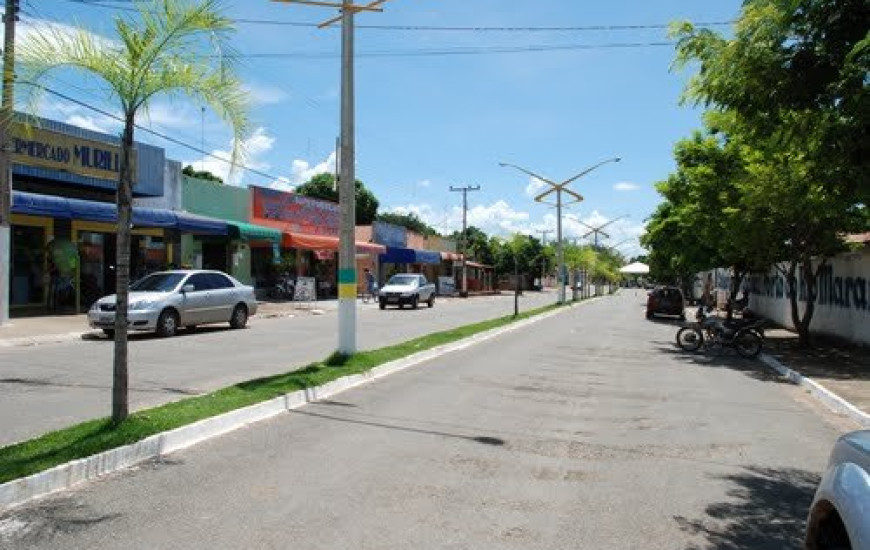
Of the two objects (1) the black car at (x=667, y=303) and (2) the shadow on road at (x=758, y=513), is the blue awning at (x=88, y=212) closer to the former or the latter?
(2) the shadow on road at (x=758, y=513)

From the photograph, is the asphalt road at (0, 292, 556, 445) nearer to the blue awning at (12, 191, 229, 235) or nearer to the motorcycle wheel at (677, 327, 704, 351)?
the blue awning at (12, 191, 229, 235)

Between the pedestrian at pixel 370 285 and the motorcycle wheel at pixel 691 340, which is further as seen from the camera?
the pedestrian at pixel 370 285

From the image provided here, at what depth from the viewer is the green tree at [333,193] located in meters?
77.1

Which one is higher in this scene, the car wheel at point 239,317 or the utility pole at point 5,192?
the utility pole at point 5,192

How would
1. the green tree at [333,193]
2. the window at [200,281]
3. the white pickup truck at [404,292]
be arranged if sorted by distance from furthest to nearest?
1. the green tree at [333,193]
2. the white pickup truck at [404,292]
3. the window at [200,281]

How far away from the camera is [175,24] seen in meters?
7.57

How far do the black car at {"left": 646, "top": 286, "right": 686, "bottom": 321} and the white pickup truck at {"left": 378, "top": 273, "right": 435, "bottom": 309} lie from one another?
10.3 m

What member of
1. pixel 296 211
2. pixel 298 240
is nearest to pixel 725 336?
pixel 298 240

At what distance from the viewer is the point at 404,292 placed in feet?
123

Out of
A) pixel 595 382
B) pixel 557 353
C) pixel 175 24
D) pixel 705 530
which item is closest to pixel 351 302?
pixel 595 382

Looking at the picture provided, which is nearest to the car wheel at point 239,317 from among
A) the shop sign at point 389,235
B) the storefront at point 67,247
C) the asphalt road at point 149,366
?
the asphalt road at point 149,366

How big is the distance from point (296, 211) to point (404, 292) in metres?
8.09

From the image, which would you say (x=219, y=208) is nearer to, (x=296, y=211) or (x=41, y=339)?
(x=296, y=211)

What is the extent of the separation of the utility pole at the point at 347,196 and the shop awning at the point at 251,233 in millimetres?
16999
